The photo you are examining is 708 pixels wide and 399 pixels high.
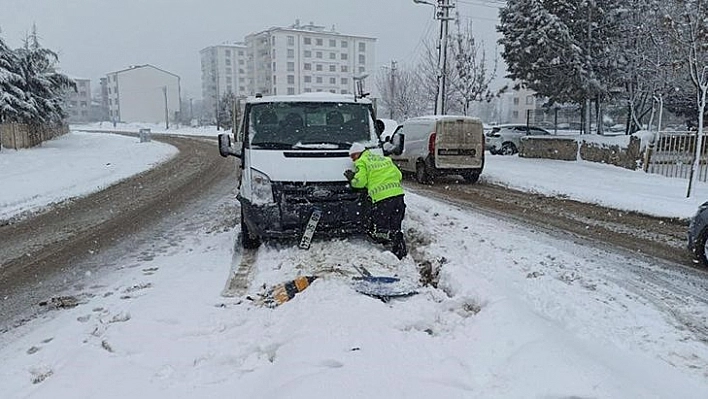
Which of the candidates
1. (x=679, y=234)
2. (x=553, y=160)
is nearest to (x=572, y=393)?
(x=679, y=234)

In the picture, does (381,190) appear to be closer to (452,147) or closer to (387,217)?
(387,217)

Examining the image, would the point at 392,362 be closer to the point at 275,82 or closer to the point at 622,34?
the point at 622,34

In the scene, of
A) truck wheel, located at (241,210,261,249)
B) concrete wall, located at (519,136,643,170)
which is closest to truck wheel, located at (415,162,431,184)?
concrete wall, located at (519,136,643,170)

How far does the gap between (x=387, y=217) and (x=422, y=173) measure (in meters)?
9.49

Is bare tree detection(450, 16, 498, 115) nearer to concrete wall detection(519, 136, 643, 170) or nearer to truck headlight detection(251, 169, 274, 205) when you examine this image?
concrete wall detection(519, 136, 643, 170)

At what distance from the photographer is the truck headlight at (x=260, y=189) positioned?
6820 millimetres

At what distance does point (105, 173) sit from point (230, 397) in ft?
57.2

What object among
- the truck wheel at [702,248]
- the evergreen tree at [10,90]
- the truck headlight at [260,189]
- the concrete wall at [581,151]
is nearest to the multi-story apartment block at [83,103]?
the evergreen tree at [10,90]

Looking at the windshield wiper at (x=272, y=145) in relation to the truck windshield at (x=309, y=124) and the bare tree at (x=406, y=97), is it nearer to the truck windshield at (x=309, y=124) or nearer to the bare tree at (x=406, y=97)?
the truck windshield at (x=309, y=124)

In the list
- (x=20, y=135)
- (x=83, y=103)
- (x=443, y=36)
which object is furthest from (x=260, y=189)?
(x=83, y=103)

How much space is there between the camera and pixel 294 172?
6867 mm

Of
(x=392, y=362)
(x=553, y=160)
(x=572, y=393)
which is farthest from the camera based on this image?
(x=553, y=160)

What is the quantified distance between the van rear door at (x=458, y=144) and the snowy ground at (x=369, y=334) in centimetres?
834

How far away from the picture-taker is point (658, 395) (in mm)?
3514
